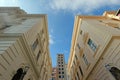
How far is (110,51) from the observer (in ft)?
39.0

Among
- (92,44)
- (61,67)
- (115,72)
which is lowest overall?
(61,67)

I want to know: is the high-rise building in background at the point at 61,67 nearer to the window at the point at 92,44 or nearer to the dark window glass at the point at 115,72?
the window at the point at 92,44

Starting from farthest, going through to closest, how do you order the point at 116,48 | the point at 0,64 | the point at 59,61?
the point at 59,61
the point at 116,48
the point at 0,64

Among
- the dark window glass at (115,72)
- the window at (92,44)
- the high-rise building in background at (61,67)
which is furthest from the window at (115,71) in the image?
the high-rise building in background at (61,67)

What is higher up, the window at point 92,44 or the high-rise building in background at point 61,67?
the window at point 92,44

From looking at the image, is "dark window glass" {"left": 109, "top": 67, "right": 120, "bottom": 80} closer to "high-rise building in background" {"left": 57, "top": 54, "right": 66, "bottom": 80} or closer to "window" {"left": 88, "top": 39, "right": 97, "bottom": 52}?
"window" {"left": 88, "top": 39, "right": 97, "bottom": 52}

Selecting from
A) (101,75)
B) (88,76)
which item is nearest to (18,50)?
(101,75)

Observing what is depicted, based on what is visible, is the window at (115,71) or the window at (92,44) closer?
the window at (115,71)

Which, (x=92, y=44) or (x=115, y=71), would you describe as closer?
(x=115, y=71)

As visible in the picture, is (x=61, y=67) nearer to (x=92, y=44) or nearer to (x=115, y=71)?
(x=92, y=44)

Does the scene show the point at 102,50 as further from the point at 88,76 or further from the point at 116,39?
the point at 88,76

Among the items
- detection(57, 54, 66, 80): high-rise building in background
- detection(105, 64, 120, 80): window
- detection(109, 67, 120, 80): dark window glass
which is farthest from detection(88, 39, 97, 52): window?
detection(57, 54, 66, 80): high-rise building in background

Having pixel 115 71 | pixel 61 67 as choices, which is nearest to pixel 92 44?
pixel 115 71

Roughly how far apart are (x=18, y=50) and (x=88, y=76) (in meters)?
10.8
